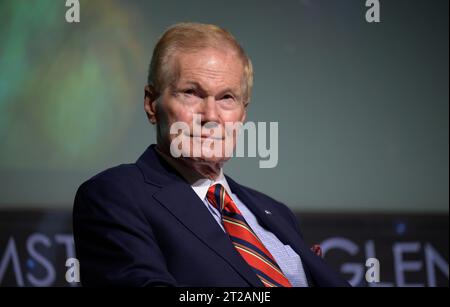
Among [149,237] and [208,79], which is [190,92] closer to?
[208,79]

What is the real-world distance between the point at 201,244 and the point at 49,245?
1.88 metres

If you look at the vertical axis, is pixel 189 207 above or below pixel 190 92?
below

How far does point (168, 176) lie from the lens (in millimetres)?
1618

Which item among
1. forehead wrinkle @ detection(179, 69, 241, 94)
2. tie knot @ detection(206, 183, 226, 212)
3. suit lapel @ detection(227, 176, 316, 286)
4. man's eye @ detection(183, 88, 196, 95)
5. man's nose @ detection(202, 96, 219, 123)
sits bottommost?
suit lapel @ detection(227, 176, 316, 286)

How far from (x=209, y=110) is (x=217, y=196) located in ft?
0.69

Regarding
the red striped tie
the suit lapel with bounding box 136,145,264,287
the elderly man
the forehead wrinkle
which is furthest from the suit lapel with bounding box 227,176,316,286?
the forehead wrinkle

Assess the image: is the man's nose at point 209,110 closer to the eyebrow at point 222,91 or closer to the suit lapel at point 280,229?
the eyebrow at point 222,91

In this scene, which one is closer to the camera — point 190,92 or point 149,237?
point 149,237

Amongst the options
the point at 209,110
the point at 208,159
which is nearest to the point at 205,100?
the point at 209,110

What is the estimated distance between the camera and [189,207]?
1521mm

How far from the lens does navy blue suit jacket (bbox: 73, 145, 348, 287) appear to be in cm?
138

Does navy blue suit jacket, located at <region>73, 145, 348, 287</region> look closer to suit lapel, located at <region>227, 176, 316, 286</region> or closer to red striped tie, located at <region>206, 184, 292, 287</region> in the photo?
red striped tie, located at <region>206, 184, 292, 287</region>

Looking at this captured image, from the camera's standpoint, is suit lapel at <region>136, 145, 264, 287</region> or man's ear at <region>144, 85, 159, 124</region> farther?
man's ear at <region>144, 85, 159, 124</region>

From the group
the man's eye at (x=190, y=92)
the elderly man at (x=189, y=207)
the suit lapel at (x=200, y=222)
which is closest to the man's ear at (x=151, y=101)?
the elderly man at (x=189, y=207)
